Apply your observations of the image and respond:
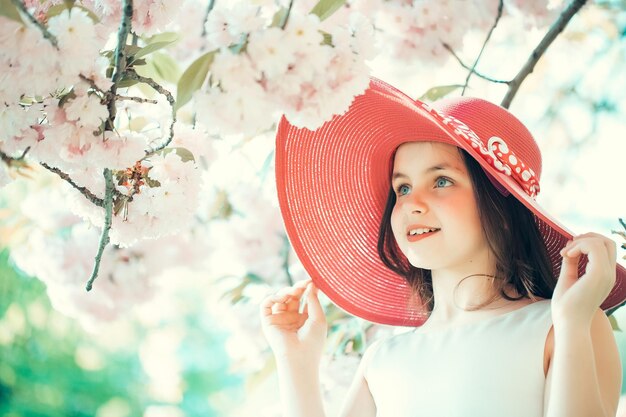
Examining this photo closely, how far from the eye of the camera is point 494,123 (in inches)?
36.2

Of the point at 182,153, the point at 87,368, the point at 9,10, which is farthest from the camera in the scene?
the point at 87,368

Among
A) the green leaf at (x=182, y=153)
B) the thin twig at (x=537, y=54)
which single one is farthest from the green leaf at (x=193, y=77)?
the thin twig at (x=537, y=54)

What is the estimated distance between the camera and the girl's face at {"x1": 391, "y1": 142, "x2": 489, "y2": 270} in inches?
33.9

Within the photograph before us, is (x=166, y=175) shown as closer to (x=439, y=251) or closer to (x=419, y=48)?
(x=439, y=251)

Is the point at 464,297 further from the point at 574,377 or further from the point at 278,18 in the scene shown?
the point at 278,18

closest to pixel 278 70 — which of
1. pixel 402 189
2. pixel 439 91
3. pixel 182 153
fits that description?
pixel 182 153

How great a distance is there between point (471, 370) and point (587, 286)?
179 millimetres

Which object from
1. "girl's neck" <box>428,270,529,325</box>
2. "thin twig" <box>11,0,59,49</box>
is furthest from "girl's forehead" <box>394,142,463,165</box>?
"thin twig" <box>11,0,59,49</box>

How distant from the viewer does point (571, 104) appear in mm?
1726

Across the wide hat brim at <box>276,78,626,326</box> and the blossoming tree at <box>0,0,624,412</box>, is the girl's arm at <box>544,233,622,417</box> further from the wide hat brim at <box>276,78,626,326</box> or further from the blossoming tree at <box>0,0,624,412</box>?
the blossoming tree at <box>0,0,624,412</box>

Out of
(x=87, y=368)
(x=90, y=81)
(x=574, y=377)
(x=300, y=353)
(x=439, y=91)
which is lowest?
(x=87, y=368)

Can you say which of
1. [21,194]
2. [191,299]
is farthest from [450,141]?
[191,299]

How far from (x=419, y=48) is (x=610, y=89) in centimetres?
55

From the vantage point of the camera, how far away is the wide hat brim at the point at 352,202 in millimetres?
914
